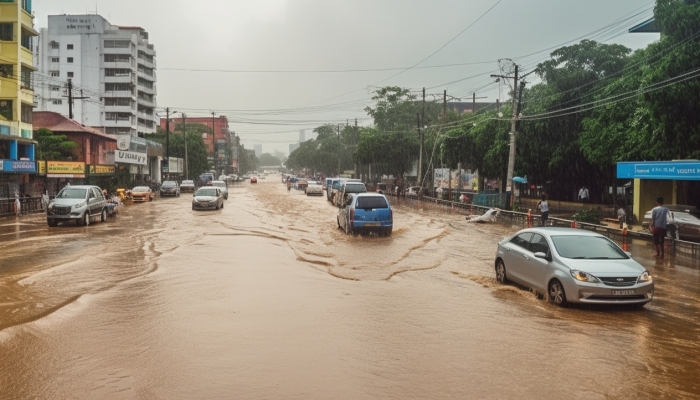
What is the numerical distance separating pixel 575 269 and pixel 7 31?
49.8 metres

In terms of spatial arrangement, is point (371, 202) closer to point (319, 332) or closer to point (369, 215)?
point (369, 215)

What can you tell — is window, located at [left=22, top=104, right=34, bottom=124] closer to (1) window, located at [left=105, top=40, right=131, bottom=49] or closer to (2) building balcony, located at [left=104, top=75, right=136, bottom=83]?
(2) building balcony, located at [left=104, top=75, right=136, bottom=83]

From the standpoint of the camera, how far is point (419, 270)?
16.5 m

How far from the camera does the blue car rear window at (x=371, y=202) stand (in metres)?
24.7

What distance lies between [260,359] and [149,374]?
4.40 feet

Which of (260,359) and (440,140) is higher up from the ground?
(440,140)

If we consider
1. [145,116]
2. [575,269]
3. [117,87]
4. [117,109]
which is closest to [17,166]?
[575,269]

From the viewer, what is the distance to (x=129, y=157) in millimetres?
68938

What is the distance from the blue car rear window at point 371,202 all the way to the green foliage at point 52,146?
4224 centimetres

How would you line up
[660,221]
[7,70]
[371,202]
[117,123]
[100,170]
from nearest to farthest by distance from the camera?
[660,221]
[371,202]
[7,70]
[100,170]
[117,123]

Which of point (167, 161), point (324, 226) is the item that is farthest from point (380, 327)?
point (167, 161)

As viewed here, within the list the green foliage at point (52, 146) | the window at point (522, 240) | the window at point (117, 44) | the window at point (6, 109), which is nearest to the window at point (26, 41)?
the window at point (6, 109)

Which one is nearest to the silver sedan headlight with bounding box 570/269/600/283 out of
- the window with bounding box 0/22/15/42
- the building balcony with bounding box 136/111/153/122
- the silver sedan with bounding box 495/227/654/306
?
the silver sedan with bounding box 495/227/654/306

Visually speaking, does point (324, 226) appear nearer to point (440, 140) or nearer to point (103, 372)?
point (103, 372)
